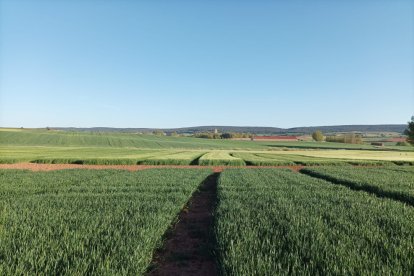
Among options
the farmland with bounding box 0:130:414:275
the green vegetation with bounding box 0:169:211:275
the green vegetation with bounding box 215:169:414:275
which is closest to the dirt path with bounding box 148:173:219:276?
the farmland with bounding box 0:130:414:275

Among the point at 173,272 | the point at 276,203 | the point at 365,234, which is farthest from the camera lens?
the point at 276,203

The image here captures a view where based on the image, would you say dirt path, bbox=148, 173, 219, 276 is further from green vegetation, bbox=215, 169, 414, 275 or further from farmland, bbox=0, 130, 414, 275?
green vegetation, bbox=215, 169, 414, 275

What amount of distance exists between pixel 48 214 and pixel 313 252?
29.5ft

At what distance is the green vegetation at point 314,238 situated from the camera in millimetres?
6160

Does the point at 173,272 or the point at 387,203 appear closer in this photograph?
the point at 173,272

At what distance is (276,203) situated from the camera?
45.0 ft

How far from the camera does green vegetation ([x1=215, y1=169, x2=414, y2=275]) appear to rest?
6160mm

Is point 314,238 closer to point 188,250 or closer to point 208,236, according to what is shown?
point 208,236

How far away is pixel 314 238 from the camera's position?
26.9ft

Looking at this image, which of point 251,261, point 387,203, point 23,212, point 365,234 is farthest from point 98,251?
point 387,203

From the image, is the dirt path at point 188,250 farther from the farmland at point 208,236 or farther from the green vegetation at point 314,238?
the green vegetation at point 314,238

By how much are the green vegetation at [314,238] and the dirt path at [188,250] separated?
91cm

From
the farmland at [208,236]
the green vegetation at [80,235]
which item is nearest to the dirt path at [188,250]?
the farmland at [208,236]

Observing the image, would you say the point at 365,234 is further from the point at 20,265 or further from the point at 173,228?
the point at 20,265
